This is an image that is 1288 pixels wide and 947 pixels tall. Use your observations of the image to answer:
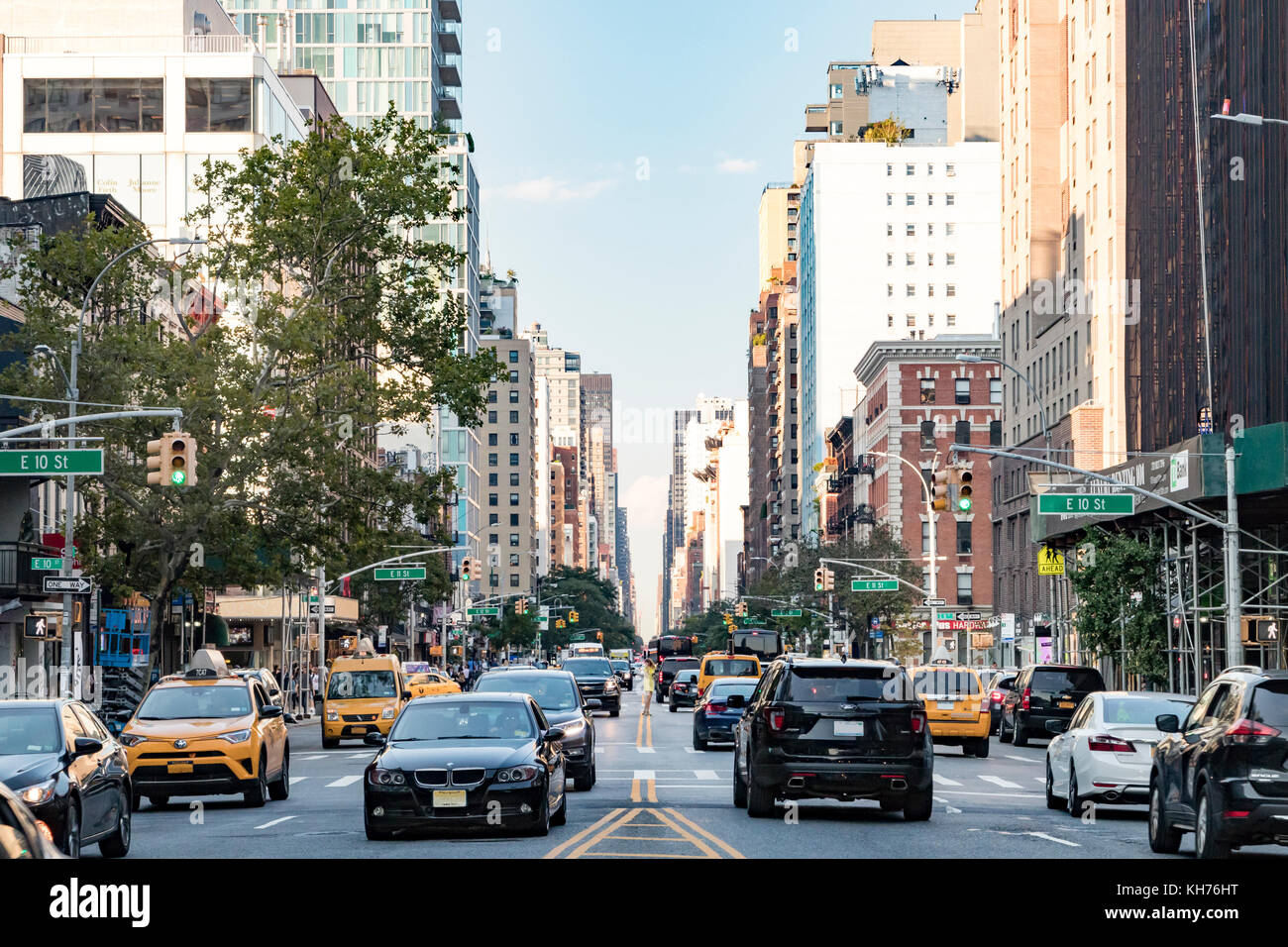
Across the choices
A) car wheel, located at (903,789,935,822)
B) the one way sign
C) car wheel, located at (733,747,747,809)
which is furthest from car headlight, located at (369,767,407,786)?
the one way sign

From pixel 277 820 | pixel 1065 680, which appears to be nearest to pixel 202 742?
pixel 277 820

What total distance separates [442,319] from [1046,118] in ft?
142

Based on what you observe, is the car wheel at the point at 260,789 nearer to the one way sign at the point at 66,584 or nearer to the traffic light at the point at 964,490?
the one way sign at the point at 66,584

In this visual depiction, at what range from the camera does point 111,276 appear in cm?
4738

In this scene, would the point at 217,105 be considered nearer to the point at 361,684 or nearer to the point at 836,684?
the point at 361,684

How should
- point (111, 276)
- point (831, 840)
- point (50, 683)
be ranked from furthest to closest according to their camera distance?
point (50, 683) < point (111, 276) < point (831, 840)

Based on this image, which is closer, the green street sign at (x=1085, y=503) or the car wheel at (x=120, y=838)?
the car wheel at (x=120, y=838)

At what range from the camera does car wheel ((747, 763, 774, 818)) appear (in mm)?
19891

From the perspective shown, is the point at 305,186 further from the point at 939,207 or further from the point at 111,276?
the point at 939,207

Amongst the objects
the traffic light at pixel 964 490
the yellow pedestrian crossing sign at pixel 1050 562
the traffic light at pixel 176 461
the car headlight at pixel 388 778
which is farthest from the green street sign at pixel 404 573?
the car headlight at pixel 388 778

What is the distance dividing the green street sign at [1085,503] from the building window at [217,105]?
2227 inches

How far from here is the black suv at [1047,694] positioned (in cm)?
3928

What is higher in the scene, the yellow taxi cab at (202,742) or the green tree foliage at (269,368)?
the green tree foliage at (269,368)
